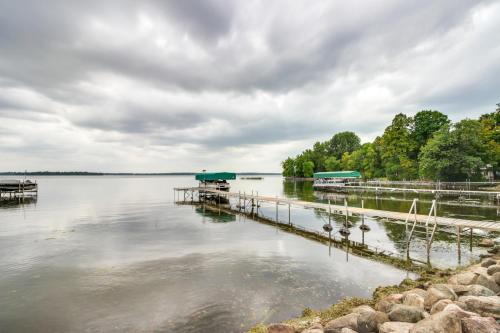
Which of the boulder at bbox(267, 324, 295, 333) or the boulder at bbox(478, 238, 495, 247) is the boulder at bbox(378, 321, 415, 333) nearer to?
the boulder at bbox(267, 324, 295, 333)

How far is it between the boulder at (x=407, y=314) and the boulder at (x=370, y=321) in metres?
0.23

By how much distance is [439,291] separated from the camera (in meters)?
8.64

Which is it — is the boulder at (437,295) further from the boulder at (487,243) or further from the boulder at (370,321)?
the boulder at (487,243)

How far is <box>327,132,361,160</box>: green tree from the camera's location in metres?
146

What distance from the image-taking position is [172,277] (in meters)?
15.5

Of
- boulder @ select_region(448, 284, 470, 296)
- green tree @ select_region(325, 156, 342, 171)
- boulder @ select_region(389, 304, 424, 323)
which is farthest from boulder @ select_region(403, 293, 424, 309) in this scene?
green tree @ select_region(325, 156, 342, 171)

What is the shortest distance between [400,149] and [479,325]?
8437 cm

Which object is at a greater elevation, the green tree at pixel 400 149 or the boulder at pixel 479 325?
the green tree at pixel 400 149

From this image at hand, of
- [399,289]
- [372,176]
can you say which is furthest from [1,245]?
[372,176]

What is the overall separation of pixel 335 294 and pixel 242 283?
4690 millimetres

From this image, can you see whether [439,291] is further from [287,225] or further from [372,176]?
[372,176]

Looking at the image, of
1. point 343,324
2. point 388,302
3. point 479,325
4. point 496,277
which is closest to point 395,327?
point 343,324

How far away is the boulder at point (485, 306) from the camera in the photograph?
7.10 metres

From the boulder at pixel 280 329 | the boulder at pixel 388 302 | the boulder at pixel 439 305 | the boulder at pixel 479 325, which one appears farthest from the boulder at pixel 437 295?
the boulder at pixel 280 329
